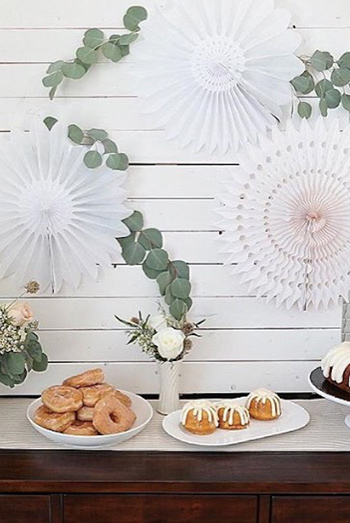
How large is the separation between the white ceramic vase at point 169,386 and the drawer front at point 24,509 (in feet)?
1.26

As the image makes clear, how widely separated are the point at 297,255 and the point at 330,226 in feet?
0.35

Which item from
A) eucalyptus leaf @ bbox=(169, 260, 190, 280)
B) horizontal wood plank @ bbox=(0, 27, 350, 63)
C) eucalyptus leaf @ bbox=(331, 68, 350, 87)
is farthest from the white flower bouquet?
eucalyptus leaf @ bbox=(331, 68, 350, 87)

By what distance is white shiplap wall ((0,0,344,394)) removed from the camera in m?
1.76

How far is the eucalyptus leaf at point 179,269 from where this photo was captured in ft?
5.97

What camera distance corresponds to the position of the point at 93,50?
1732 mm

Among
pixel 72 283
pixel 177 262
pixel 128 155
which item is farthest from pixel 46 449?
pixel 128 155

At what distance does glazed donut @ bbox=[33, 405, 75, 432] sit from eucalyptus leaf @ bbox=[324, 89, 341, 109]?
3.04 feet

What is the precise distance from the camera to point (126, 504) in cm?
148

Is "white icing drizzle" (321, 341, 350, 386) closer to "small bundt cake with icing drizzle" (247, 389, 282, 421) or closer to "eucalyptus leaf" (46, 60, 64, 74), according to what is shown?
"small bundt cake with icing drizzle" (247, 389, 282, 421)

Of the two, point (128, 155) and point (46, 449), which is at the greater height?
point (128, 155)

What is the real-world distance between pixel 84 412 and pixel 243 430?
0.35m

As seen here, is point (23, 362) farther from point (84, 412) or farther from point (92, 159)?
point (92, 159)

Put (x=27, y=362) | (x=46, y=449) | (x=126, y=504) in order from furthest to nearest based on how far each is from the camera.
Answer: (x=27, y=362)
(x=46, y=449)
(x=126, y=504)

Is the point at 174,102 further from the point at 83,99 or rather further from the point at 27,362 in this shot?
the point at 27,362
